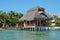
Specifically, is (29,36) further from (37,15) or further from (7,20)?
(7,20)

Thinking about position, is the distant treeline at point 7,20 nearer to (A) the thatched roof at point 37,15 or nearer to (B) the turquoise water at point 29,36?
(A) the thatched roof at point 37,15

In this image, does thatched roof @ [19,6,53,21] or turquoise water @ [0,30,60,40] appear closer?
turquoise water @ [0,30,60,40]

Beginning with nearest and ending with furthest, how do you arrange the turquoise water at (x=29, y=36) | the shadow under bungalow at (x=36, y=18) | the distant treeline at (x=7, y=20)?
the turquoise water at (x=29, y=36), the shadow under bungalow at (x=36, y=18), the distant treeline at (x=7, y=20)

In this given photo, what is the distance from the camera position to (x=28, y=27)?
33.8m

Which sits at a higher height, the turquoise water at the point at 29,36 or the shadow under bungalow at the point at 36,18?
the shadow under bungalow at the point at 36,18

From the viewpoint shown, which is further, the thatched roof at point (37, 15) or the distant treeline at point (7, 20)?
the distant treeline at point (7, 20)

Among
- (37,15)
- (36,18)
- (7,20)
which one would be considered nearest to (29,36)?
(36,18)

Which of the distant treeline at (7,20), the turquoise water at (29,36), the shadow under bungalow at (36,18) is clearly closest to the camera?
the turquoise water at (29,36)

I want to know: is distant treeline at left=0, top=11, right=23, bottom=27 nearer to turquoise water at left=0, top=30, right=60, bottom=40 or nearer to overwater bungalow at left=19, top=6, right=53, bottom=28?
overwater bungalow at left=19, top=6, right=53, bottom=28

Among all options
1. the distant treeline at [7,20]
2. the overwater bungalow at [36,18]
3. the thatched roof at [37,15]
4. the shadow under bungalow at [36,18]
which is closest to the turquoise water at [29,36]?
the shadow under bungalow at [36,18]

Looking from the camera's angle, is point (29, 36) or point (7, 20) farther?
point (7, 20)

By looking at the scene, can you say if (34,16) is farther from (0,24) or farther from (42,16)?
(0,24)

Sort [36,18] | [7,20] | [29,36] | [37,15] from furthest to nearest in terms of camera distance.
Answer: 1. [7,20]
2. [37,15]
3. [36,18]
4. [29,36]

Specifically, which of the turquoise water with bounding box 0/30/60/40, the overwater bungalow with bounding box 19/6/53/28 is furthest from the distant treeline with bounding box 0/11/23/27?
the turquoise water with bounding box 0/30/60/40
